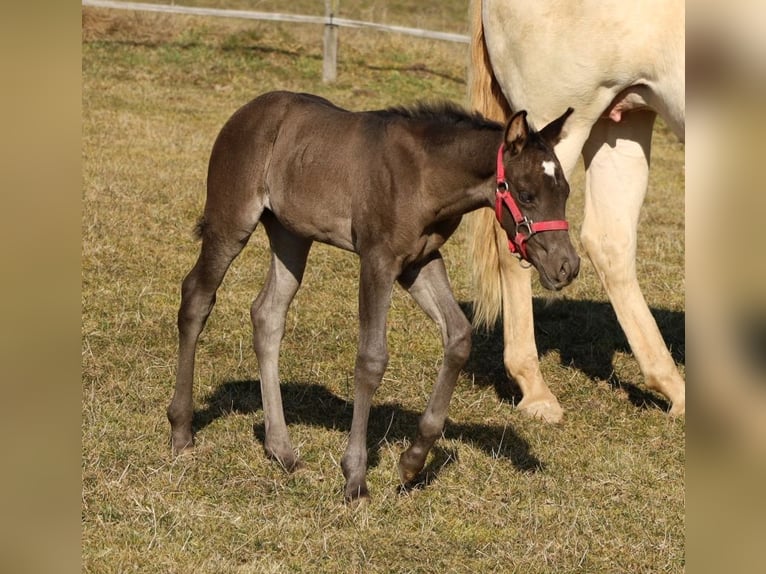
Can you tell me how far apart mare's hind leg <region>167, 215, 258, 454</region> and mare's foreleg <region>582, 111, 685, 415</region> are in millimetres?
2335

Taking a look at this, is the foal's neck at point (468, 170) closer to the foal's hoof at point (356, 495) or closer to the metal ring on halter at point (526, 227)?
the metal ring on halter at point (526, 227)

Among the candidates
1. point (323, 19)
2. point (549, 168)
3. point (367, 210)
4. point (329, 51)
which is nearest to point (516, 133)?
point (549, 168)

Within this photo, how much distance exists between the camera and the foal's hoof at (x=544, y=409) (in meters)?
5.66

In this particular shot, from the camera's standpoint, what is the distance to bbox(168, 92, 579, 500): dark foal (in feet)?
12.8

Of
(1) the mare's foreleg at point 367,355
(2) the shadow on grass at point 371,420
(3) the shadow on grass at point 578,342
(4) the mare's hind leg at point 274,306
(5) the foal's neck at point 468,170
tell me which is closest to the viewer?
(5) the foal's neck at point 468,170

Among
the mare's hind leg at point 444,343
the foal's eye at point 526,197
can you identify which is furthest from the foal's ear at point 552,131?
the mare's hind leg at point 444,343

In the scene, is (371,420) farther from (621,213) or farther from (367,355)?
(621,213)

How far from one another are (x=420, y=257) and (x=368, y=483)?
3.33ft

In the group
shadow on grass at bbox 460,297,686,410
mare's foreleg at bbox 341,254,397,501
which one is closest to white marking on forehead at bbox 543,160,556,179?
mare's foreleg at bbox 341,254,397,501

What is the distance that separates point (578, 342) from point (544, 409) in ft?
4.89

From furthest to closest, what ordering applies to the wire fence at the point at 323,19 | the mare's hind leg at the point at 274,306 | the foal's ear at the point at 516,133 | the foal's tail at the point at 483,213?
the wire fence at the point at 323,19
the foal's tail at the point at 483,213
the mare's hind leg at the point at 274,306
the foal's ear at the point at 516,133

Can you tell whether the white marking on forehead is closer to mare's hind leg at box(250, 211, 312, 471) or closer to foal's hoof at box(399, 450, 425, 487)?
foal's hoof at box(399, 450, 425, 487)

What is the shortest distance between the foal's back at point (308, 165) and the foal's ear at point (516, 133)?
447mm
